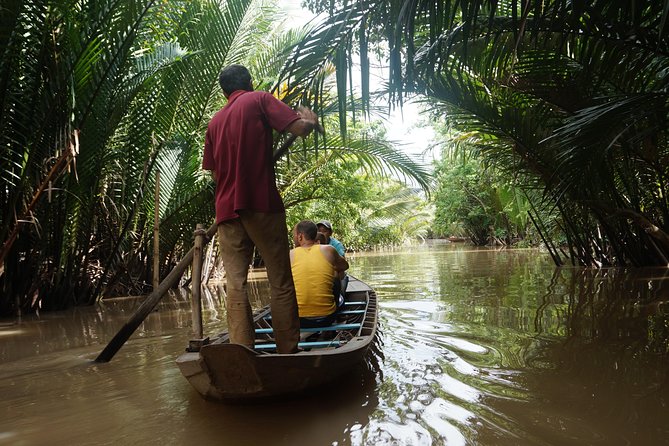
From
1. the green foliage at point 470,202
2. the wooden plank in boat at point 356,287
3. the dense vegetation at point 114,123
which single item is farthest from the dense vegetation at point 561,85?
the green foliage at point 470,202

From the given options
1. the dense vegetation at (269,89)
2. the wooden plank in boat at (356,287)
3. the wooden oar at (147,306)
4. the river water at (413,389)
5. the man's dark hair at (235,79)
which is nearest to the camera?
the river water at (413,389)

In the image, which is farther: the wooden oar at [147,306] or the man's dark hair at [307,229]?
the man's dark hair at [307,229]

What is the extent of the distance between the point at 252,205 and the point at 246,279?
1.57 feet

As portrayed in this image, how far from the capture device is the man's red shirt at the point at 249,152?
3014 mm

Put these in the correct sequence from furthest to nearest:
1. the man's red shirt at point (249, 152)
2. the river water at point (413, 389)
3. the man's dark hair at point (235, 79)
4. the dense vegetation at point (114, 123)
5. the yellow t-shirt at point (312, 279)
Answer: the dense vegetation at point (114, 123), the yellow t-shirt at point (312, 279), the man's dark hair at point (235, 79), the man's red shirt at point (249, 152), the river water at point (413, 389)

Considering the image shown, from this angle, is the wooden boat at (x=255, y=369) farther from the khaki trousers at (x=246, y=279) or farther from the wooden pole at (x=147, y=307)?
the wooden pole at (x=147, y=307)

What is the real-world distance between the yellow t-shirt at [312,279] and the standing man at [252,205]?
0.94m

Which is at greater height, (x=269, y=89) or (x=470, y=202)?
(x=470, y=202)

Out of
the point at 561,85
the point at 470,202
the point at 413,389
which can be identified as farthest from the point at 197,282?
the point at 470,202

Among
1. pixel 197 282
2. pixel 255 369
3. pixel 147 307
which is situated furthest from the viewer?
pixel 147 307

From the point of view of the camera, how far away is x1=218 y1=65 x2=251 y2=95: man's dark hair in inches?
A: 128

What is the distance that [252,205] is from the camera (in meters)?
3.00

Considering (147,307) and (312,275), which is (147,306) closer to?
(147,307)

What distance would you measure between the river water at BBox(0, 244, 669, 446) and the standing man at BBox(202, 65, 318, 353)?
21.6 inches
